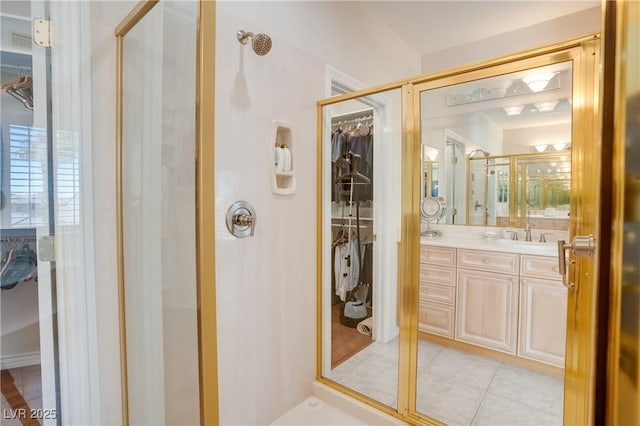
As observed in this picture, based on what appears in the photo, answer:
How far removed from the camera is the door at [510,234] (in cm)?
119

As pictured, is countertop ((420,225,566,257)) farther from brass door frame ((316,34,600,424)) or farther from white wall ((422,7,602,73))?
white wall ((422,7,602,73))

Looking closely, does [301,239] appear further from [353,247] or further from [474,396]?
[474,396]

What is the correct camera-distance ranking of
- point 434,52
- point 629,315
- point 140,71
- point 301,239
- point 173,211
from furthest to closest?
point 434,52 → point 301,239 → point 140,71 → point 173,211 → point 629,315

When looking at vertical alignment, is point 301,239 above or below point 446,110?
below

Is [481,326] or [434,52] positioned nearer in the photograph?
[481,326]

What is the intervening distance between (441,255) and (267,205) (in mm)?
1344

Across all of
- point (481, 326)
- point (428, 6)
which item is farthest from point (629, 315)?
point (428, 6)

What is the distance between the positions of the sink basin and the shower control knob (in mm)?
1839

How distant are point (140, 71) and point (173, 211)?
555 mm

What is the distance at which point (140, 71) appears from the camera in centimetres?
109

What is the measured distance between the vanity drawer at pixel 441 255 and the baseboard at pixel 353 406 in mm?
931

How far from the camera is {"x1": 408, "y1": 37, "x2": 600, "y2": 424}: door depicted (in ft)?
3.89

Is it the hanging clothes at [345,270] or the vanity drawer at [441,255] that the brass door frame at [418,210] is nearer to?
the hanging clothes at [345,270]

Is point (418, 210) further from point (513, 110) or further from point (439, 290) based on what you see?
point (513, 110)
